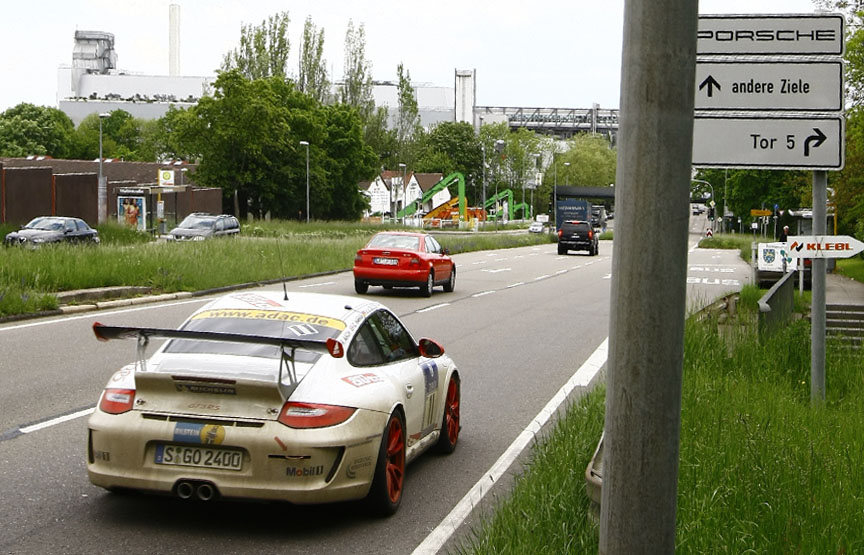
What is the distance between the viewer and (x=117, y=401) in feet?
22.4

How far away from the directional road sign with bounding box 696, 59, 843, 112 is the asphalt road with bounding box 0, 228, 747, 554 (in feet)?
10.9

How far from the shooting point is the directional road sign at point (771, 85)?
907cm

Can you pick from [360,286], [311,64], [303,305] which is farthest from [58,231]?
[311,64]

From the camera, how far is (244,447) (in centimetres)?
648

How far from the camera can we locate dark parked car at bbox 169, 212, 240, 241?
48000 millimetres

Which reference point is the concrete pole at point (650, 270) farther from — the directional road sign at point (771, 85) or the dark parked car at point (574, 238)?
the dark parked car at point (574, 238)

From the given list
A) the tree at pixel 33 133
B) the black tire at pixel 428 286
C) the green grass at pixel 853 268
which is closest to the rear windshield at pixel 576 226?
the green grass at pixel 853 268

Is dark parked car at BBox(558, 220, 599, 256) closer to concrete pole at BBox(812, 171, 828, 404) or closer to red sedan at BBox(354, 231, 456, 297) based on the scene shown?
red sedan at BBox(354, 231, 456, 297)

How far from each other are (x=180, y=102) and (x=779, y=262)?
144037 millimetres

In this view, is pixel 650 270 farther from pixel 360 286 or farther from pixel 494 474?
pixel 360 286

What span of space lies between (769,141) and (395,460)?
3.99 meters

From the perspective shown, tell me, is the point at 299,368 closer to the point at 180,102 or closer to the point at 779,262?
the point at 779,262

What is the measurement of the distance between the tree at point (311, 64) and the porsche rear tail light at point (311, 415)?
9910 cm

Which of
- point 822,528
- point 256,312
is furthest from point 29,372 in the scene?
point 822,528
